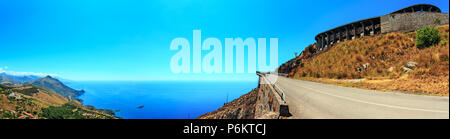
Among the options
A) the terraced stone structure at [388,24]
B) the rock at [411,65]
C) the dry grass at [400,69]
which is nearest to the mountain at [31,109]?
the dry grass at [400,69]

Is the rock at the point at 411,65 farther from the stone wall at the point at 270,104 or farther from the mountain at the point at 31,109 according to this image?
the mountain at the point at 31,109

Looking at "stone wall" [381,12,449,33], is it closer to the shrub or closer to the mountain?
the shrub

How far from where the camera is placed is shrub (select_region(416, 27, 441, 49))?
11.9 metres

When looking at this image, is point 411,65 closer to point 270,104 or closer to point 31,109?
point 270,104

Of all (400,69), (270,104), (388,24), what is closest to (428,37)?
(400,69)

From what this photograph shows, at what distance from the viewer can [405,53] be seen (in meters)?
13.3

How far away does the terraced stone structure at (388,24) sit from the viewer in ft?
83.3

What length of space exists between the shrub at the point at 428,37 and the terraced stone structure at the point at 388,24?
17447mm

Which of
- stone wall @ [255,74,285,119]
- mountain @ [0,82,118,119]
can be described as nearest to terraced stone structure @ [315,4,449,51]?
stone wall @ [255,74,285,119]

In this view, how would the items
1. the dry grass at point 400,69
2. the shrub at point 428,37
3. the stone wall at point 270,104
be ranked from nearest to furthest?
the stone wall at point 270,104
the dry grass at point 400,69
the shrub at point 428,37

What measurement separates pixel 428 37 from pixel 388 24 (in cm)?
2017
